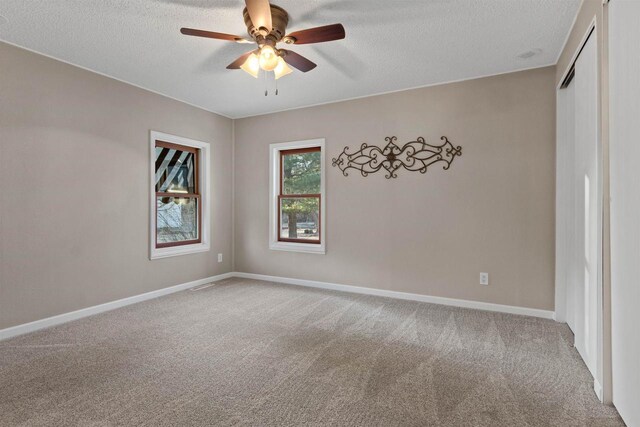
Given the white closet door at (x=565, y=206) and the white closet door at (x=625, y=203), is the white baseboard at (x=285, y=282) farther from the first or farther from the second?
the white closet door at (x=625, y=203)

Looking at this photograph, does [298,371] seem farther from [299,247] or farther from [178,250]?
[178,250]

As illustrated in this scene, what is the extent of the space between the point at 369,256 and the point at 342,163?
1.31 meters

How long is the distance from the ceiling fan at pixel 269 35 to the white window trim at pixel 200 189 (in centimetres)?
208

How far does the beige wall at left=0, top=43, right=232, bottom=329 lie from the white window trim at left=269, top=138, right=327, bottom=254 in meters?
1.42

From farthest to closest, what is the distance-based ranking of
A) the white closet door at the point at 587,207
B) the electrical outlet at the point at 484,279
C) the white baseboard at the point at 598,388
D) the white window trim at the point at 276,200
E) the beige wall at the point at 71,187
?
the white window trim at the point at 276,200 < the electrical outlet at the point at 484,279 < the beige wall at the point at 71,187 < the white closet door at the point at 587,207 < the white baseboard at the point at 598,388

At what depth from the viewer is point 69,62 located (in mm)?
3359

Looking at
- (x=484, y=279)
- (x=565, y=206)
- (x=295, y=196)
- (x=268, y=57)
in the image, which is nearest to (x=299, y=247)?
(x=295, y=196)

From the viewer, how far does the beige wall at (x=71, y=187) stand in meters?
3.00

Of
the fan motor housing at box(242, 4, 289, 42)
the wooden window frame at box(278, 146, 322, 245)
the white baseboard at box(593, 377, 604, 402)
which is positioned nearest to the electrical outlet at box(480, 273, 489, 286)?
the white baseboard at box(593, 377, 604, 402)

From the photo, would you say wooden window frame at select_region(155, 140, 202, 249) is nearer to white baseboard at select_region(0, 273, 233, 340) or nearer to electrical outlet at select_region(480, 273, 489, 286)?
white baseboard at select_region(0, 273, 233, 340)

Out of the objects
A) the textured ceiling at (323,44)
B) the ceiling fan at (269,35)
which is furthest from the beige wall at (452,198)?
the ceiling fan at (269,35)

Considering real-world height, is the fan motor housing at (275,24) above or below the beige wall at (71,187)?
above

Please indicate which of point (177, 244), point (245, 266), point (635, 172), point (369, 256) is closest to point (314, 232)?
point (369, 256)

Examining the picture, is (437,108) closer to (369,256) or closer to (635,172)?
(369,256)
